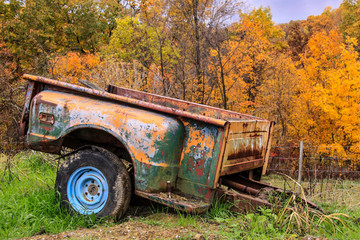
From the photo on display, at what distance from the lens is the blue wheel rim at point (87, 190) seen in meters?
4.02

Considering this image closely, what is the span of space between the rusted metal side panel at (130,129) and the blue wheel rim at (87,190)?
49cm

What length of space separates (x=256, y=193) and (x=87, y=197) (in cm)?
224

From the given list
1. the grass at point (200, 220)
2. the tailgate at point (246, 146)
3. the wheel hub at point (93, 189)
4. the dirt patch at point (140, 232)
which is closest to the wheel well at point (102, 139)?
the wheel hub at point (93, 189)

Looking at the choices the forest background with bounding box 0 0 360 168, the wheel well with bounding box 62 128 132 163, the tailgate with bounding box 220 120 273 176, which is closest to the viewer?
the tailgate with bounding box 220 120 273 176

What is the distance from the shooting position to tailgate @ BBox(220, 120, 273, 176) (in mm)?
4062

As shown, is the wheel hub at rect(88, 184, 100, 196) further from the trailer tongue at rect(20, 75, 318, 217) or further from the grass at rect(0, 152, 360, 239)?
the grass at rect(0, 152, 360, 239)

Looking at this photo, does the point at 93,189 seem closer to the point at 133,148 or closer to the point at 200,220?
the point at 133,148

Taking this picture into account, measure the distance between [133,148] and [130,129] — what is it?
23cm

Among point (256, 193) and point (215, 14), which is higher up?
point (215, 14)

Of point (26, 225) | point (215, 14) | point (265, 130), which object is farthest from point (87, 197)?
point (215, 14)

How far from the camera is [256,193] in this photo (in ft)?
14.8

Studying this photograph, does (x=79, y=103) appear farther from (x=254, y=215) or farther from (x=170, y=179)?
(x=254, y=215)

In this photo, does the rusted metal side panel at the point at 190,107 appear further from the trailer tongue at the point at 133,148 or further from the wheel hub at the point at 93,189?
the wheel hub at the point at 93,189

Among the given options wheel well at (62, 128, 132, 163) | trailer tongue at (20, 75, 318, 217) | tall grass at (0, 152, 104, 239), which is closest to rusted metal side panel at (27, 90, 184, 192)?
trailer tongue at (20, 75, 318, 217)
